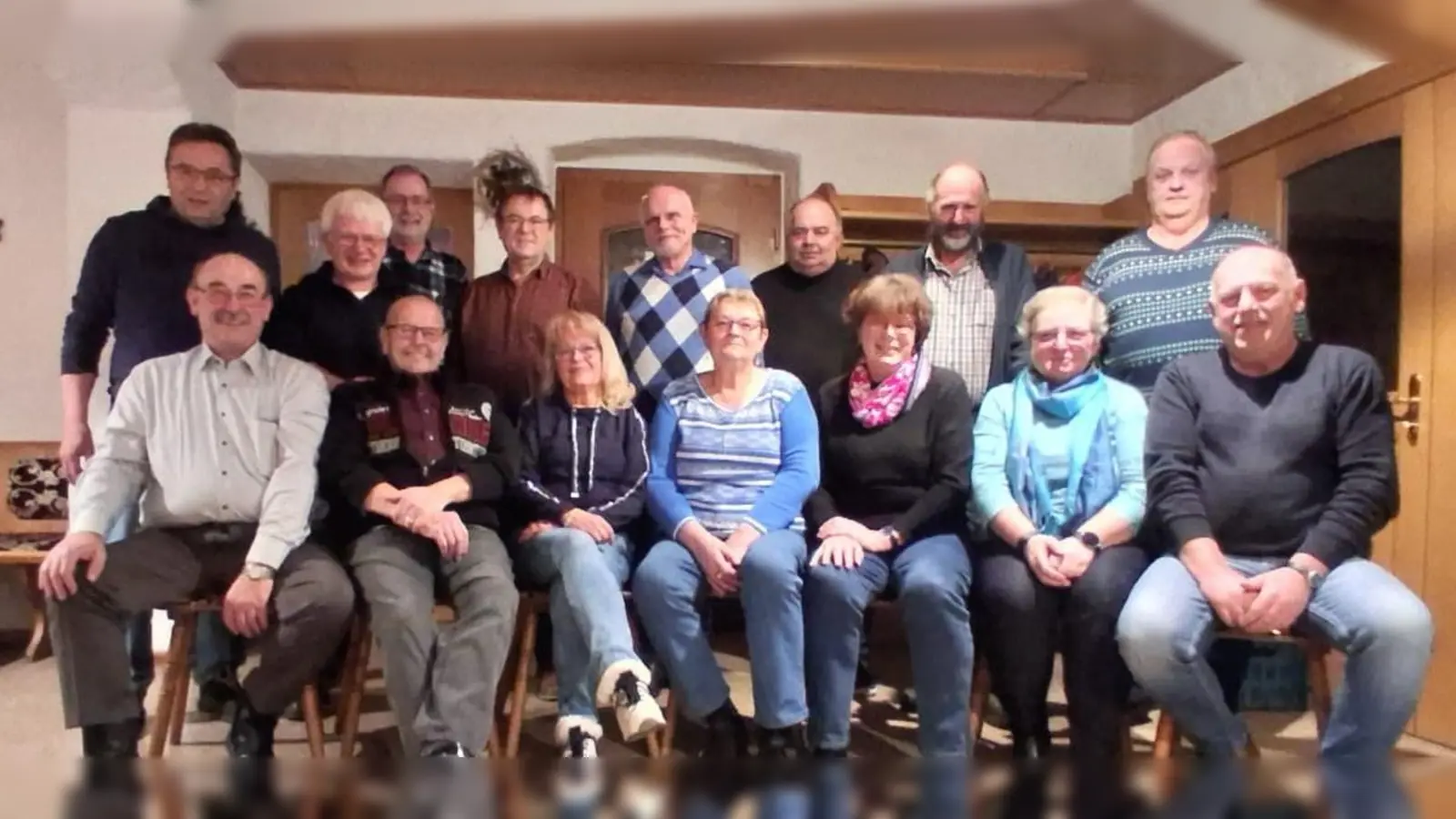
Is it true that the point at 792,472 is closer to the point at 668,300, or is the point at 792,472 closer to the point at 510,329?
the point at 668,300

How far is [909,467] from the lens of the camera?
174 cm

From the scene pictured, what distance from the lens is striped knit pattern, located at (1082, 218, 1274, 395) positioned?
1723 millimetres

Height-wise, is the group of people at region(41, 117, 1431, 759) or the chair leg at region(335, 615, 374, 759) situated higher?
the group of people at region(41, 117, 1431, 759)

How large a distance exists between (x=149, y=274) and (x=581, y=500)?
2.74 ft

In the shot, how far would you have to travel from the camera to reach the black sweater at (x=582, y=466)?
1.79 meters

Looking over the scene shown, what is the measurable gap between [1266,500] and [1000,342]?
559mm

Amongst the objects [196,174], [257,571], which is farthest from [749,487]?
[196,174]

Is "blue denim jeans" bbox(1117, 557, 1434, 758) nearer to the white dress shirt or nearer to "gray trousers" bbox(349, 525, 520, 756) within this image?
"gray trousers" bbox(349, 525, 520, 756)

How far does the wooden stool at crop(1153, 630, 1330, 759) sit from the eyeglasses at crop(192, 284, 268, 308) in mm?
1455

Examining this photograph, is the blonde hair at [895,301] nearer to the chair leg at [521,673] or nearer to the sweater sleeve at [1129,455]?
the sweater sleeve at [1129,455]

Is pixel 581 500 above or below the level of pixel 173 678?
above

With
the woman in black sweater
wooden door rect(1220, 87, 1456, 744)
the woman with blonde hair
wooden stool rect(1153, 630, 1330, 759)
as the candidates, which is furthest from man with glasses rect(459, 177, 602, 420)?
wooden door rect(1220, 87, 1456, 744)

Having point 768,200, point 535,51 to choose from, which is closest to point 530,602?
point 535,51

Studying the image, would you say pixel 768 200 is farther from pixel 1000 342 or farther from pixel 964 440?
pixel 964 440
